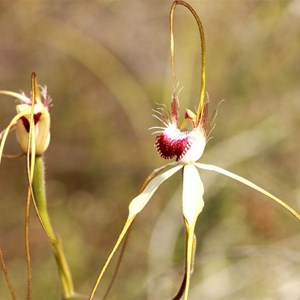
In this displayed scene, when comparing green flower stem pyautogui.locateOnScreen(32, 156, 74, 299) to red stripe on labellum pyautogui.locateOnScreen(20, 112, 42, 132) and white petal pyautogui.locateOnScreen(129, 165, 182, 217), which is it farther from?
white petal pyautogui.locateOnScreen(129, 165, 182, 217)

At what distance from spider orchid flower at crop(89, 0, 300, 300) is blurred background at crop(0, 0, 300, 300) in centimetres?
92

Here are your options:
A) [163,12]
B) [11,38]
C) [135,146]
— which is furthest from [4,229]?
[163,12]

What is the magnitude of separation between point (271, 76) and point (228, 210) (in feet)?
1.93

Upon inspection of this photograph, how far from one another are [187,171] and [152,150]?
1.88 meters

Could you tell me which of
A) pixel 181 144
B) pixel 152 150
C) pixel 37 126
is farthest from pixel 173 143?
pixel 152 150

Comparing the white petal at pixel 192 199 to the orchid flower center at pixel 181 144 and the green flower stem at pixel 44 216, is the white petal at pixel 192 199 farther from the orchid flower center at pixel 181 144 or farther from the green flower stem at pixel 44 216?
the green flower stem at pixel 44 216

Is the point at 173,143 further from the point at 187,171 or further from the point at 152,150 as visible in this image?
the point at 152,150

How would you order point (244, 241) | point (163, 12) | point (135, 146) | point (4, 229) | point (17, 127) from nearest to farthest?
point (17, 127) < point (244, 241) < point (4, 229) < point (135, 146) < point (163, 12)

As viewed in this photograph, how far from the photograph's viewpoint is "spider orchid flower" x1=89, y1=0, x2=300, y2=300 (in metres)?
0.85

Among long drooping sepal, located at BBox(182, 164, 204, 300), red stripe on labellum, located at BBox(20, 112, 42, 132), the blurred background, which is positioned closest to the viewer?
long drooping sepal, located at BBox(182, 164, 204, 300)

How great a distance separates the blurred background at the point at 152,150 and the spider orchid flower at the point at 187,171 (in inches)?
36.4

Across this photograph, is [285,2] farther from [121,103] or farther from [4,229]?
[4,229]

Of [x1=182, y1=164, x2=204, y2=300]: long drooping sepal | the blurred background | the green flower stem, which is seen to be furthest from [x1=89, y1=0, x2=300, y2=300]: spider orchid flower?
the blurred background

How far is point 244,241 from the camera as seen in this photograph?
2355mm
